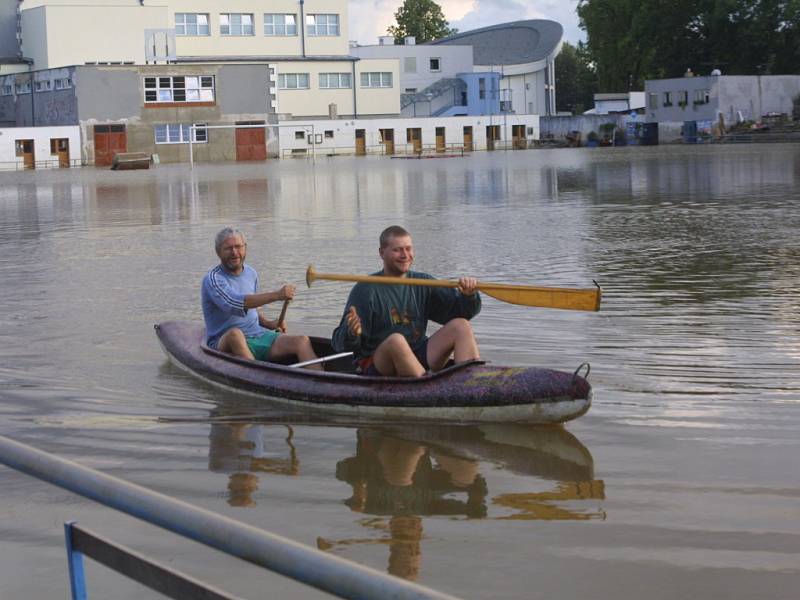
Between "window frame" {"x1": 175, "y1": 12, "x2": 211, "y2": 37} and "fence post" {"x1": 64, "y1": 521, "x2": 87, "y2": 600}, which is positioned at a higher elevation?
"window frame" {"x1": 175, "y1": 12, "x2": 211, "y2": 37}

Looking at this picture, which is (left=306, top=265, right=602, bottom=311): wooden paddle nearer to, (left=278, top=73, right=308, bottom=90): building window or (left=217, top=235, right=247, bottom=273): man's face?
(left=217, top=235, right=247, bottom=273): man's face

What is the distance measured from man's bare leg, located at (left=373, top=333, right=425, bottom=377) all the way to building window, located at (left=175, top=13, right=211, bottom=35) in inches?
3381

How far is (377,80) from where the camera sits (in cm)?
9662

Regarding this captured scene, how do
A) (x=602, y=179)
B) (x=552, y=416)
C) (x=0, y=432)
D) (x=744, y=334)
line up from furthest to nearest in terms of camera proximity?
(x=602, y=179) < (x=744, y=334) < (x=0, y=432) < (x=552, y=416)

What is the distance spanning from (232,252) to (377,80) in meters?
87.6

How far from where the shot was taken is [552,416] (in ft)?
28.4

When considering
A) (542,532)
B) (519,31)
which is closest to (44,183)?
(542,532)

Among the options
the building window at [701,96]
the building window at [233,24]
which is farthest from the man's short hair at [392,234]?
the building window at [233,24]

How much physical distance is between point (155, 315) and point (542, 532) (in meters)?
9.33

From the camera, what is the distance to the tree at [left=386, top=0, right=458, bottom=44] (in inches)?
5689

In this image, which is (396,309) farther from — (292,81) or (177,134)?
(292,81)

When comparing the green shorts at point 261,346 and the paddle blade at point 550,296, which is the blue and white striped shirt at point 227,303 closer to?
the green shorts at point 261,346

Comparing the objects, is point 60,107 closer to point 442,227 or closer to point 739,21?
point 739,21

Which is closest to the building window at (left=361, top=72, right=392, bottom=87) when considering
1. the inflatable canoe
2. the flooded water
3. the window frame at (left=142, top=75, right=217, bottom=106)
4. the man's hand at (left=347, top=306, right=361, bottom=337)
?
the window frame at (left=142, top=75, right=217, bottom=106)
